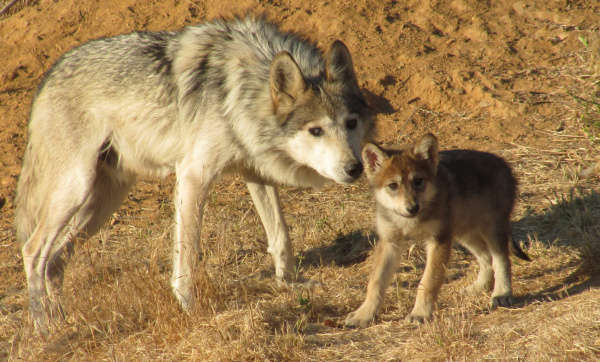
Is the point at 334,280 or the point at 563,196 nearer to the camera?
the point at 334,280

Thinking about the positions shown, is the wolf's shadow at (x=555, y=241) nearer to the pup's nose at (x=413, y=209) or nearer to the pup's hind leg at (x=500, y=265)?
the pup's hind leg at (x=500, y=265)

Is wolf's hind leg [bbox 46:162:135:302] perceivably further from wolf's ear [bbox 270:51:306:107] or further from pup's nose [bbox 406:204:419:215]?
pup's nose [bbox 406:204:419:215]

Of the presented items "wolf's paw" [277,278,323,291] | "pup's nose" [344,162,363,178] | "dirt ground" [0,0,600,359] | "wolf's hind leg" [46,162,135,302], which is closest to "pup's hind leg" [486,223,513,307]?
A: "pup's nose" [344,162,363,178]

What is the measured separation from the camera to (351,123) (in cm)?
501

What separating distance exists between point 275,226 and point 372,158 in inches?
54.9

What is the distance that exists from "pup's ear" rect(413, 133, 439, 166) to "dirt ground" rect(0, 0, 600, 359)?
90.9 inches

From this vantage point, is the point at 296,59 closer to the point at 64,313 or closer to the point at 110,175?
the point at 110,175

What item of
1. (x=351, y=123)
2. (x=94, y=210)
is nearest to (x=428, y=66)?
(x=351, y=123)

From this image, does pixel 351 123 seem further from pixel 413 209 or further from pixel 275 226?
pixel 275 226

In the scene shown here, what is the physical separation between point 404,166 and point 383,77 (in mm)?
4447

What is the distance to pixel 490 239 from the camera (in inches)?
197

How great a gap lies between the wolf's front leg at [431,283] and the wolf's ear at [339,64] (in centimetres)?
148

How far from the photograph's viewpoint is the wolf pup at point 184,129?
499cm

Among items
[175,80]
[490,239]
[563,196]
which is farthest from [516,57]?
[175,80]
